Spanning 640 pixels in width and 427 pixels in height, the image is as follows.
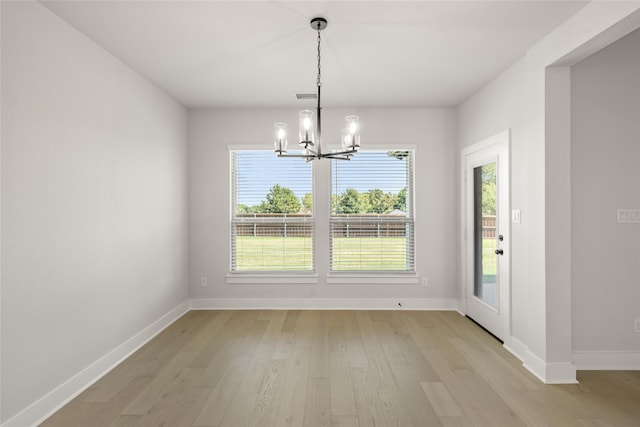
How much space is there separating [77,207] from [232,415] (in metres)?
1.95

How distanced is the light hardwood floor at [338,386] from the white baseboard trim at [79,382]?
0.21ft

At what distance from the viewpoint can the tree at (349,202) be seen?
4996 millimetres

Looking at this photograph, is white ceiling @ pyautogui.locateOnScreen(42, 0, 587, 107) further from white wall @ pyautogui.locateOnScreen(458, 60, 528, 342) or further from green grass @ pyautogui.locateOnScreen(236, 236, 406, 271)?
green grass @ pyautogui.locateOnScreen(236, 236, 406, 271)

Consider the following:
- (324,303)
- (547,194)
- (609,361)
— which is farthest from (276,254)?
(609,361)

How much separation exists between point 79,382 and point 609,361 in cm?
437

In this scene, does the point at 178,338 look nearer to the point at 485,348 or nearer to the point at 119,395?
the point at 119,395

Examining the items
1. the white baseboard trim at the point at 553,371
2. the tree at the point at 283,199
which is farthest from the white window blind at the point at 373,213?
the white baseboard trim at the point at 553,371

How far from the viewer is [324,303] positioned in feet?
16.3

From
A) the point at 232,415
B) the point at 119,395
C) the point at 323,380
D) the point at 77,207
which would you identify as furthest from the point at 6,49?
Answer: the point at 323,380

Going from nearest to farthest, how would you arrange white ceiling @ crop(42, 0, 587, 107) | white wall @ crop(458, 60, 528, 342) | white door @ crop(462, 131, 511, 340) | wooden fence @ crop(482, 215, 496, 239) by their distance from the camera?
white ceiling @ crop(42, 0, 587, 107)
white wall @ crop(458, 60, 528, 342)
white door @ crop(462, 131, 511, 340)
wooden fence @ crop(482, 215, 496, 239)

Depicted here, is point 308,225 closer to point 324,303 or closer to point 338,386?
point 324,303

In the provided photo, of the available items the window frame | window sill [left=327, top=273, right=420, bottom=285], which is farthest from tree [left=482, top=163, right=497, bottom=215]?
the window frame

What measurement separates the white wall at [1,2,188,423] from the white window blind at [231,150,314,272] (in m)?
1.24

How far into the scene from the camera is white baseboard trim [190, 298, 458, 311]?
16.1 feet
